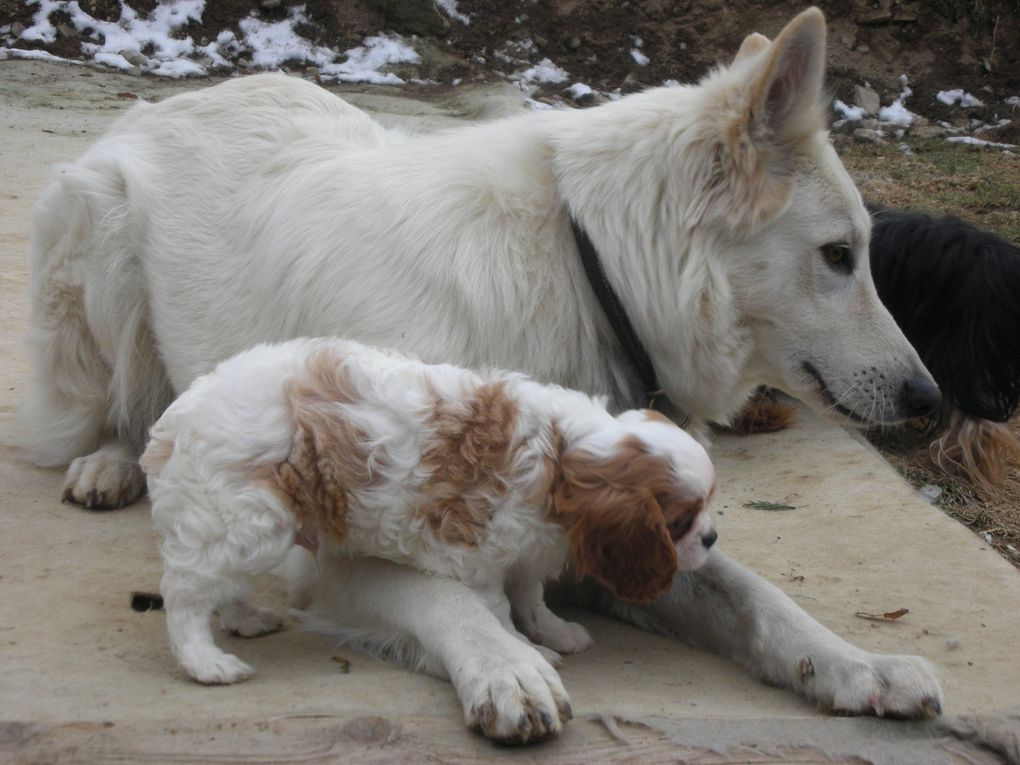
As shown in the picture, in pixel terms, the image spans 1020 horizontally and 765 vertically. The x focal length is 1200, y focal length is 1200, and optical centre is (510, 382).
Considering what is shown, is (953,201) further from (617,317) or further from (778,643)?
(778,643)

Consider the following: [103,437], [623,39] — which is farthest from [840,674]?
[623,39]

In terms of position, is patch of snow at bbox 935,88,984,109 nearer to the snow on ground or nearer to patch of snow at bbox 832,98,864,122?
patch of snow at bbox 832,98,864,122

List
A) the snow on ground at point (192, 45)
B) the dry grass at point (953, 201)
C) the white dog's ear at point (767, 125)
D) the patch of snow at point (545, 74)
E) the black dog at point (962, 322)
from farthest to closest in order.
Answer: the patch of snow at point (545, 74)
the snow on ground at point (192, 45)
the black dog at point (962, 322)
the dry grass at point (953, 201)
the white dog's ear at point (767, 125)

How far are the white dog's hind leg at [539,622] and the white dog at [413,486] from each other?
24cm

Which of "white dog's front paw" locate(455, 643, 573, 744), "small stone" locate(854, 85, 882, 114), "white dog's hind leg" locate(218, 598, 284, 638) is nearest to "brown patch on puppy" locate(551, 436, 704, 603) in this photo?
"white dog's front paw" locate(455, 643, 573, 744)

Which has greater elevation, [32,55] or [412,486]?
[412,486]

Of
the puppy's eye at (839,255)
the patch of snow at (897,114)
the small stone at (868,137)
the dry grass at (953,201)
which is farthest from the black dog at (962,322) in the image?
the patch of snow at (897,114)

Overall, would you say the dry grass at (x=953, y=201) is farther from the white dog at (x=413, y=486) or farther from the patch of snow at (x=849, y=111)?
the white dog at (x=413, y=486)

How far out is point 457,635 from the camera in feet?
8.98

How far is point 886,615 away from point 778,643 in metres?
0.69

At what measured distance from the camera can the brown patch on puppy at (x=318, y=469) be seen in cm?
277

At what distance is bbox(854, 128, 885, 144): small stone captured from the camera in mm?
11180

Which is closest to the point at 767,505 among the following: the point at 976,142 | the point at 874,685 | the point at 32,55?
the point at 874,685

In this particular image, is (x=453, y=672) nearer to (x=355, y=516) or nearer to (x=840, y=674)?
(x=355, y=516)
